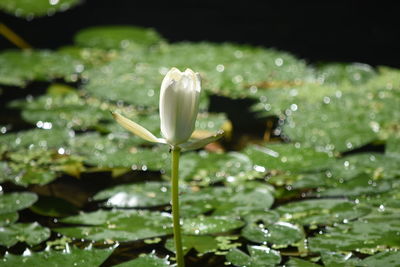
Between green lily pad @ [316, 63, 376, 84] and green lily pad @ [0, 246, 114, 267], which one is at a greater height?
green lily pad @ [316, 63, 376, 84]

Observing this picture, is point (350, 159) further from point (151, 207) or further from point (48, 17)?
point (48, 17)

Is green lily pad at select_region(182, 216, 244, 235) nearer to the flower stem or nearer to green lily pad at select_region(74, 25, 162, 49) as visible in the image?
the flower stem

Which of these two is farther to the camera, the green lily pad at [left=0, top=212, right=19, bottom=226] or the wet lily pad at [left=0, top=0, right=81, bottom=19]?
the wet lily pad at [left=0, top=0, right=81, bottom=19]

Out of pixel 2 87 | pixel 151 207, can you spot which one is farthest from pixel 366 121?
pixel 2 87

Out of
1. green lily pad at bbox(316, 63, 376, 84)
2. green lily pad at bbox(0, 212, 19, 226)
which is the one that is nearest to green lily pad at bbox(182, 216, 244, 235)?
green lily pad at bbox(0, 212, 19, 226)

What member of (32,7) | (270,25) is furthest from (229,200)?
(32,7)

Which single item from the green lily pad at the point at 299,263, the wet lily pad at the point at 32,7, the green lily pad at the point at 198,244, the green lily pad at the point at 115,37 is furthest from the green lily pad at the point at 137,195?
the wet lily pad at the point at 32,7
